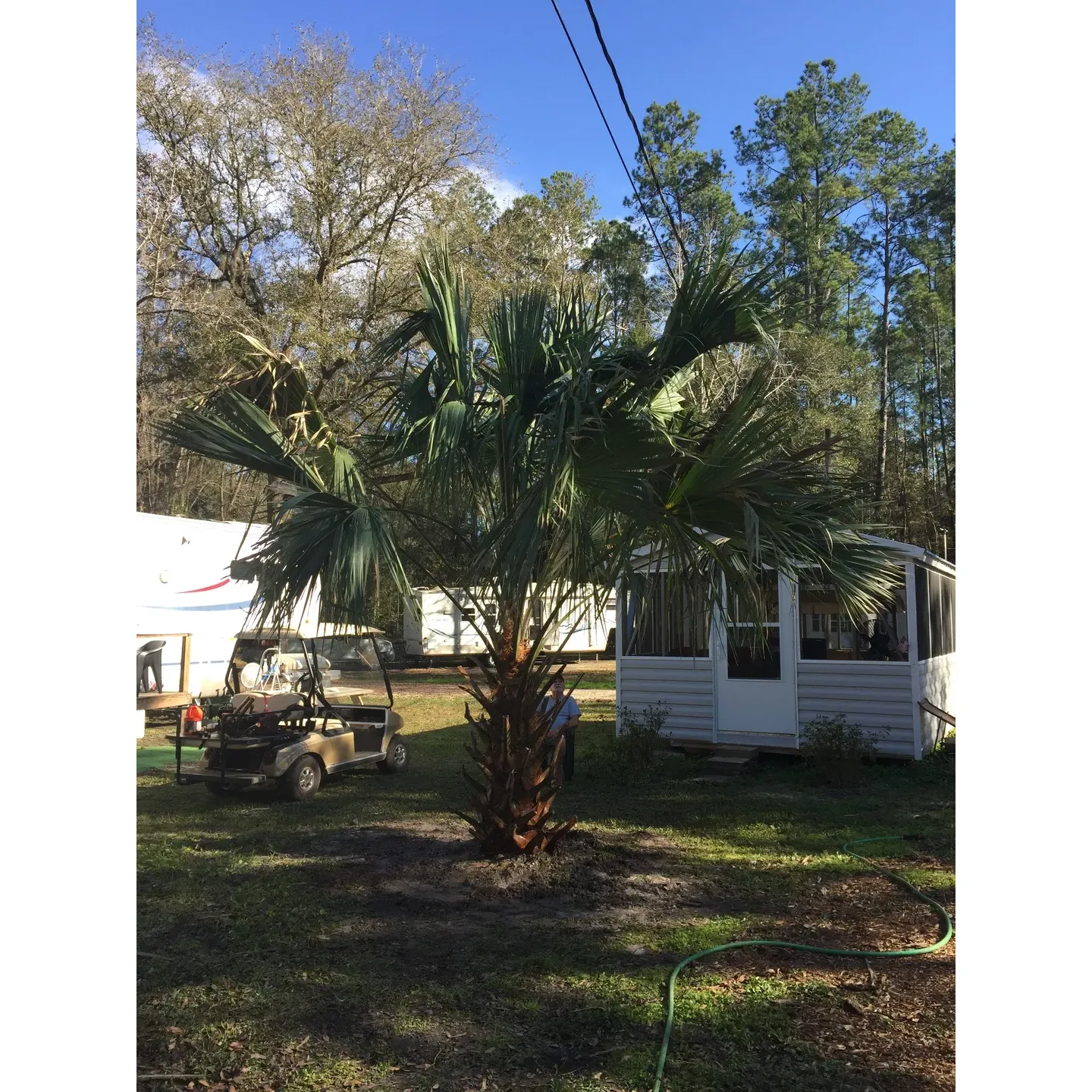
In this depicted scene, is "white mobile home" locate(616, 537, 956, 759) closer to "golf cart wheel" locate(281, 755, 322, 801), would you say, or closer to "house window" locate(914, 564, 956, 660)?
"house window" locate(914, 564, 956, 660)

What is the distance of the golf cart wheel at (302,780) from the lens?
8.90 m

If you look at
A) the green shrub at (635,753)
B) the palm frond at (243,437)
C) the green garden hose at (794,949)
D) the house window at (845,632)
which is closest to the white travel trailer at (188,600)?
the green shrub at (635,753)

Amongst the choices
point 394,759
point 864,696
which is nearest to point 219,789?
point 394,759

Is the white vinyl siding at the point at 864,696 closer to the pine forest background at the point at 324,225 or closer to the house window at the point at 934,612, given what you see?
the house window at the point at 934,612

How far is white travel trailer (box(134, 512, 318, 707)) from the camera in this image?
46.1 ft

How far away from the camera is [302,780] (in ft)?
29.6

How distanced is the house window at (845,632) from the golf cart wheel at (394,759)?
4947 mm

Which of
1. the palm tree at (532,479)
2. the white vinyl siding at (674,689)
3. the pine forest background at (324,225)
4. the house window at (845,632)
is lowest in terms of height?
the white vinyl siding at (674,689)

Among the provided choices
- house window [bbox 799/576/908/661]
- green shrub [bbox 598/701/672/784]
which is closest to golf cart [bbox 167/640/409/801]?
green shrub [bbox 598/701/672/784]

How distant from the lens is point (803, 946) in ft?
16.1

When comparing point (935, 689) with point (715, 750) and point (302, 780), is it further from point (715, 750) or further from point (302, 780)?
point (302, 780)

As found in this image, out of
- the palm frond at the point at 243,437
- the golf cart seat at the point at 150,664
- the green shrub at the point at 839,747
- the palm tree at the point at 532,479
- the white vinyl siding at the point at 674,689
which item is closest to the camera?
the palm tree at the point at 532,479
